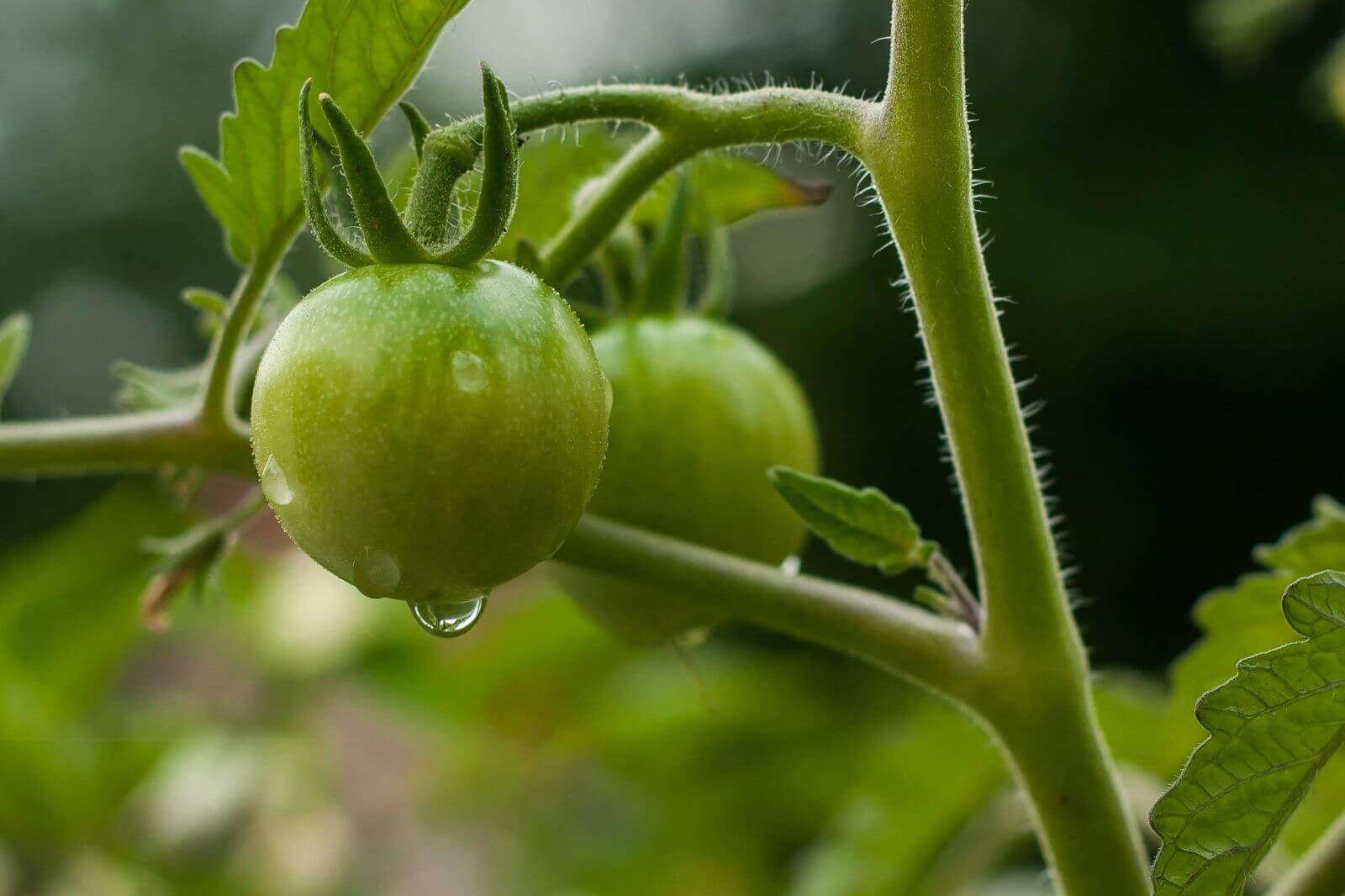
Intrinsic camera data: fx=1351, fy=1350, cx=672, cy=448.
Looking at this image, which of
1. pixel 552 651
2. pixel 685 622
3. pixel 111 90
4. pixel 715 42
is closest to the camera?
pixel 685 622

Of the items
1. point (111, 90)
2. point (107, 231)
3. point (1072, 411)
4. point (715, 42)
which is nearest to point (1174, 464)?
point (1072, 411)

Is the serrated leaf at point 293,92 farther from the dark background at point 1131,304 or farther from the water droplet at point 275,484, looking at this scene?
the dark background at point 1131,304

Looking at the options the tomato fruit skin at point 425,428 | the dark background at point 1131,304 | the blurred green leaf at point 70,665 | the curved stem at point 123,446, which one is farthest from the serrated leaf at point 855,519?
the dark background at point 1131,304

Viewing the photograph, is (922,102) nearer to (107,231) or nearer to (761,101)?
(761,101)

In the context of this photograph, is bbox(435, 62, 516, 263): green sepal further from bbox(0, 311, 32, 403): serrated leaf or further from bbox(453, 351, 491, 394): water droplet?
bbox(0, 311, 32, 403): serrated leaf

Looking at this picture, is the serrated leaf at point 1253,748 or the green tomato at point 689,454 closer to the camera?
the serrated leaf at point 1253,748

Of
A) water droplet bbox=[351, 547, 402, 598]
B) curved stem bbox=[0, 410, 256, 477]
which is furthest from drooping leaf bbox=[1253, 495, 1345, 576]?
curved stem bbox=[0, 410, 256, 477]
